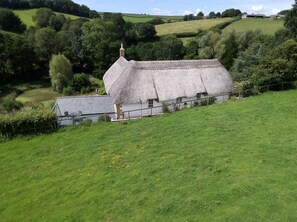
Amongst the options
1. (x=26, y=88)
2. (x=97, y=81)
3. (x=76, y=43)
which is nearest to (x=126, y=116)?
(x=97, y=81)

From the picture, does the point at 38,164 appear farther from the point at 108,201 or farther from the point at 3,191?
the point at 108,201

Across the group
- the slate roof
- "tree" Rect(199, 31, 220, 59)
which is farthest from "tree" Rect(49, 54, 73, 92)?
"tree" Rect(199, 31, 220, 59)

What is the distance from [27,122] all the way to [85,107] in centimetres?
713

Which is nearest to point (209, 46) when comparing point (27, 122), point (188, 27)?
point (188, 27)

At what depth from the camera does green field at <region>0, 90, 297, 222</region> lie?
1283 cm

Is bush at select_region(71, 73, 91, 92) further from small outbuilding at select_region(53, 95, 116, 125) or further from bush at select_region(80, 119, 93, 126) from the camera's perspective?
bush at select_region(80, 119, 93, 126)

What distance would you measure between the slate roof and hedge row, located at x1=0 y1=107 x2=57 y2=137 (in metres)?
4.69

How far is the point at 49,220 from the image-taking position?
1305cm

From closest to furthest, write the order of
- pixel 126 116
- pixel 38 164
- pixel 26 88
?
pixel 38 164 → pixel 126 116 → pixel 26 88

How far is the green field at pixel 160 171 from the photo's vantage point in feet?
42.1

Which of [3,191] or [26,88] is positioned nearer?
[3,191]

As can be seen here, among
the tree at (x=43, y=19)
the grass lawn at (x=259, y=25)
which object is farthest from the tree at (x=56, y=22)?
the grass lawn at (x=259, y=25)

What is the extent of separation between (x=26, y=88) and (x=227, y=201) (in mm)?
44803

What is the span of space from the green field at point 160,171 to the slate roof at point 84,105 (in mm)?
5108
